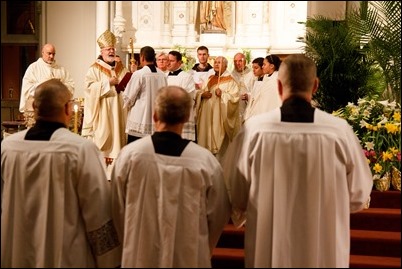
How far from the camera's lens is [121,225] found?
3.59 meters

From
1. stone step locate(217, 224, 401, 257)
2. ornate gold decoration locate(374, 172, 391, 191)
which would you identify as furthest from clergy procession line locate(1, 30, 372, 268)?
ornate gold decoration locate(374, 172, 391, 191)

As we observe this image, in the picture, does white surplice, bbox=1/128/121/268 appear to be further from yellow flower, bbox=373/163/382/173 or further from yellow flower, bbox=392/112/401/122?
yellow flower, bbox=392/112/401/122

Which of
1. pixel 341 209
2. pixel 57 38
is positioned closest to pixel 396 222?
pixel 341 209

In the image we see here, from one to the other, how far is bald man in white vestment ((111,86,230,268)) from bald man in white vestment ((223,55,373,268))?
0.98ft

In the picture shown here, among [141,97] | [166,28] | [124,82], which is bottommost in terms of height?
[141,97]

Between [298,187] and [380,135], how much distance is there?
2.98 metres

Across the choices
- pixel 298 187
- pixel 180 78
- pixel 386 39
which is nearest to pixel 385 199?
pixel 386 39

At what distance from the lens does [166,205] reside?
3.38 m

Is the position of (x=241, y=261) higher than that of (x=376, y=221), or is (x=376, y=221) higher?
(x=376, y=221)

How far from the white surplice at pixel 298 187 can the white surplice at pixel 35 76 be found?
21.2ft

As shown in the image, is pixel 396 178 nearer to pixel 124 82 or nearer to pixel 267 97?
pixel 267 97

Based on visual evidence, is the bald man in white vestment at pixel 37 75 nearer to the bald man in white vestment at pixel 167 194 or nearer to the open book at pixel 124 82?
the open book at pixel 124 82

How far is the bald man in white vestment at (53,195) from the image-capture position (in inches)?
137

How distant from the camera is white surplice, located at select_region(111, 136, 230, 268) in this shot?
3.38m
